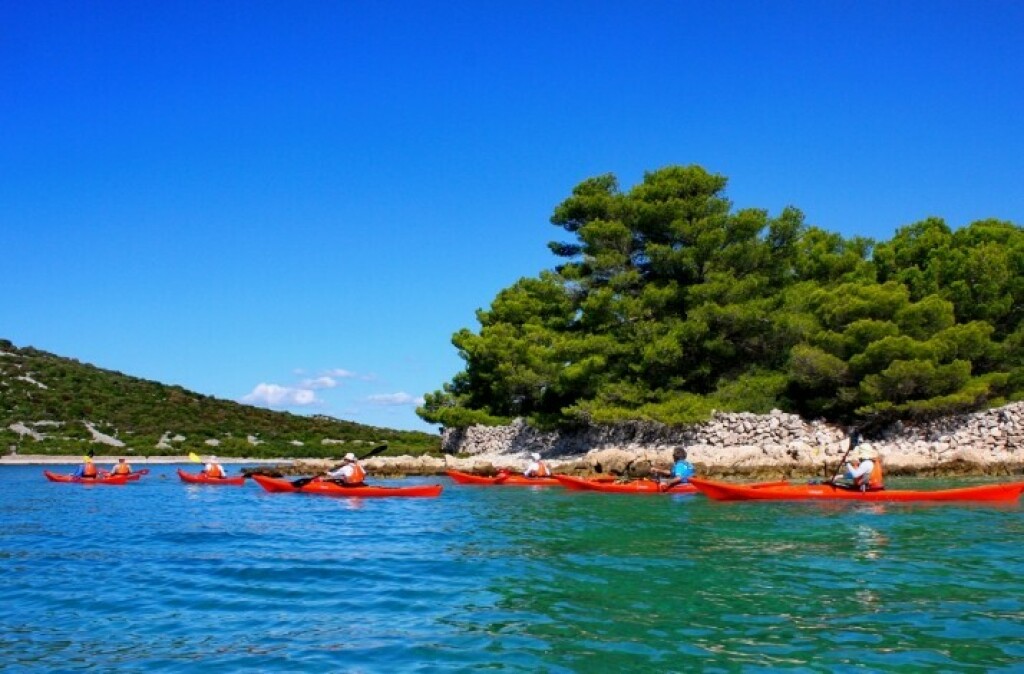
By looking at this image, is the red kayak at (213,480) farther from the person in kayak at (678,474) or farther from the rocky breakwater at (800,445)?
the person in kayak at (678,474)

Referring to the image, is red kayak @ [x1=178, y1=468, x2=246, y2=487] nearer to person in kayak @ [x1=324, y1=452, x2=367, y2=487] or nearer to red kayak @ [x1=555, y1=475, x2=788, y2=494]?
person in kayak @ [x1=324, y1=452, x2=367, y2=487]

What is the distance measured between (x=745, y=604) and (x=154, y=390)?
62096mm

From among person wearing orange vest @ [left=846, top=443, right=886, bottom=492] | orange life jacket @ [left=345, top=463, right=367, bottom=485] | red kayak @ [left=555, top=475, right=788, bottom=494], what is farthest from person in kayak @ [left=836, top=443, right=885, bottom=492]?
orange life jacket @ [left=345, top=463, right=367, bottom=485]

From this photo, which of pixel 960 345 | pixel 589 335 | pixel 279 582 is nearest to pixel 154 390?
pixel 589 335

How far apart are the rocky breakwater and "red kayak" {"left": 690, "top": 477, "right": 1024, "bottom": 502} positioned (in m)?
6.21

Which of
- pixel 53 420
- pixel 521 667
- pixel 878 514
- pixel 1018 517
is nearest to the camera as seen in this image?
pixel 521 667

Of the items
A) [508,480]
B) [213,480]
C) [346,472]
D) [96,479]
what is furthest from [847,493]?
[96,479]

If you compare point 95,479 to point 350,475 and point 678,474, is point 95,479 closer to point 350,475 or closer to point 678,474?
point 350,475

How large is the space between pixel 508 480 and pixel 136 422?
35.2m

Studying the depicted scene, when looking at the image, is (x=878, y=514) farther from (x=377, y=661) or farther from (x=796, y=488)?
(x=377, y=661)

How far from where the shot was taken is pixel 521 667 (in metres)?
6.17

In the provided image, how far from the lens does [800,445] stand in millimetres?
26031

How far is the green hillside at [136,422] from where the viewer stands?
46125mm

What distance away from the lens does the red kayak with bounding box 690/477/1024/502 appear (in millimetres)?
16641
